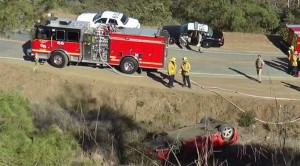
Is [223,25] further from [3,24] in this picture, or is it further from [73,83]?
[3,24]

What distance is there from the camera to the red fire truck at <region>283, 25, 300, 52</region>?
24.3 metres

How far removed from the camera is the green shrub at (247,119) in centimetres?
1872

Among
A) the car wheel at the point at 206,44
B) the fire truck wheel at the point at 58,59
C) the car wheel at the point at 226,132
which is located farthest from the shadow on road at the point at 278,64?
the fire truck wheel at the point at 58,59

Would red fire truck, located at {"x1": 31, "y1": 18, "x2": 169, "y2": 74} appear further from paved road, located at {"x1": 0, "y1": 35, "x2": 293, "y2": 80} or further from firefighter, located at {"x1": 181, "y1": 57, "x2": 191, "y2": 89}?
paved road, located at {"x1": 0, "y1": 35, "x2": 293, "y2": 80}

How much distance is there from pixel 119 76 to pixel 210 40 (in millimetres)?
6693

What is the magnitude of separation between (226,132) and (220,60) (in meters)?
9.28

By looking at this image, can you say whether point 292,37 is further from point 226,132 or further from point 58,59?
point 58,59

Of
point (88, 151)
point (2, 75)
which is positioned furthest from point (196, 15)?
point (88, 151)

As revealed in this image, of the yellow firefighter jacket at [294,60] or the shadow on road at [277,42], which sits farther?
the shadow on road at [277,42]

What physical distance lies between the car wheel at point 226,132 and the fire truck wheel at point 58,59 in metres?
8.39

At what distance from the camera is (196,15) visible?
33.5m

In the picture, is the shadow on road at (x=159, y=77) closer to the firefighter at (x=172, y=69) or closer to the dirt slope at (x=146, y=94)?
the dirt slope at (x=146, y=94)

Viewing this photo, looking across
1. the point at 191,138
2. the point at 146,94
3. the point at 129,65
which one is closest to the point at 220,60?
the point at 129,65

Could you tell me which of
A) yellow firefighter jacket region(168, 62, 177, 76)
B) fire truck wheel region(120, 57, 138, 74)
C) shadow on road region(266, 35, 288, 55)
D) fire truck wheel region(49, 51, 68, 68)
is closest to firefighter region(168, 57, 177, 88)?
yellow firefighter jacket region(168, 62, 177, 76)
